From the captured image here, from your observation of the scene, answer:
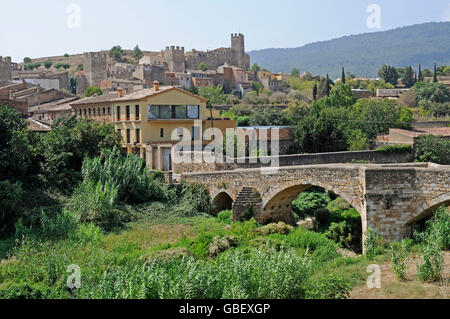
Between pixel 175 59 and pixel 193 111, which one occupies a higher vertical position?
pixel 175 59

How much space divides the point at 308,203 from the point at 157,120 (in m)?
11.7

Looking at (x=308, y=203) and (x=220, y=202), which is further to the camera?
(x=308, y=203)

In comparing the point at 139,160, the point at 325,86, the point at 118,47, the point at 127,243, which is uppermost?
the point at 118,47

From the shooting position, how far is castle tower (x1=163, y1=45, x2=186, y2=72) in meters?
103

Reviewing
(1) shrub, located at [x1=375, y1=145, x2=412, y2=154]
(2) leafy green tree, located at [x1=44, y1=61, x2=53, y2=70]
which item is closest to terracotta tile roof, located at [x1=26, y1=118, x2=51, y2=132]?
(1) shrub, located at [x1=375, y1=145, x2=412, y2=154]

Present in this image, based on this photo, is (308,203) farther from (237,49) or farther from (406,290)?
(237,49)

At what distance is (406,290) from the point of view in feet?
41.1

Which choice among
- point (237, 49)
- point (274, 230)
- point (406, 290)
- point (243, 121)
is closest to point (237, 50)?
point (237, 49)

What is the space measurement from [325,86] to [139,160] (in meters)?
58.4

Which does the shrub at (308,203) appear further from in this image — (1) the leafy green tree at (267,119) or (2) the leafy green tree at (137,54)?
(2) the leafy green tree at (137,54)

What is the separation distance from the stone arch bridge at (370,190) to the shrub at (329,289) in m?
5.24
